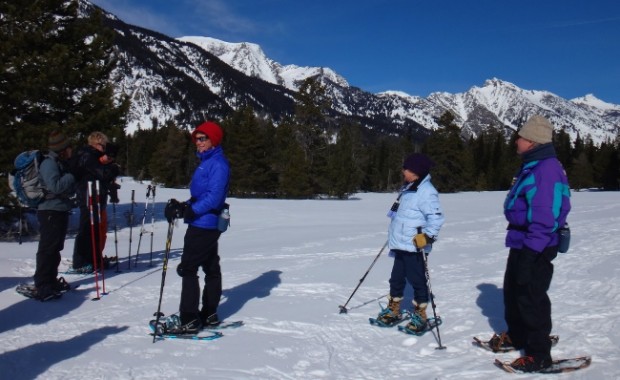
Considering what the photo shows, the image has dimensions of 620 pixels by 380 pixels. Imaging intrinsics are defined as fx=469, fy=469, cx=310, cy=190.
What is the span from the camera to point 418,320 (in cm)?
532

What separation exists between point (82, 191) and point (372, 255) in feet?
20.0

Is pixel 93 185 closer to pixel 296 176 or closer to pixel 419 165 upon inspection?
pixel 419 165

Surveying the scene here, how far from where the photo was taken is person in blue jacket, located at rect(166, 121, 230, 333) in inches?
193

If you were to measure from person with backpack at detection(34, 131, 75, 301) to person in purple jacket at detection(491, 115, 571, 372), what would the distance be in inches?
217

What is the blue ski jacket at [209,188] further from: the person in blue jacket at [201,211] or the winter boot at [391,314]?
the winter boot at [391,314]

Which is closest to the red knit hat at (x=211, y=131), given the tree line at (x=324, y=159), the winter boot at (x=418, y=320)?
the winter boot at (x=418, y=320)

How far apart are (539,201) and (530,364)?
1.48m

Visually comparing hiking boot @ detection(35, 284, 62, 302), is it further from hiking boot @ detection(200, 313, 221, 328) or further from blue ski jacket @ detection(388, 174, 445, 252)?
blue ski jacket @ detection(388, 174, 445, 252)

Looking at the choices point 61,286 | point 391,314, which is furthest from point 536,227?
point 61,286

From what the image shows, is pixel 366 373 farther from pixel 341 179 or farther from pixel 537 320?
pixel 341 179

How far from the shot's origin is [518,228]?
4480 mm

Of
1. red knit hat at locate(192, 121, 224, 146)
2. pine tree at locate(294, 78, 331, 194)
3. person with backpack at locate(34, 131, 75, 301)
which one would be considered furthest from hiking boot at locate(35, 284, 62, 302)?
pine tree at locate(294, 78, 331, 194)

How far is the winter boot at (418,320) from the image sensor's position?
17.3 ft

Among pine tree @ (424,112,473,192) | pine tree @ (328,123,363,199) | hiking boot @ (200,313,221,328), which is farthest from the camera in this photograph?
pine tree @ (424,112,473,192)
